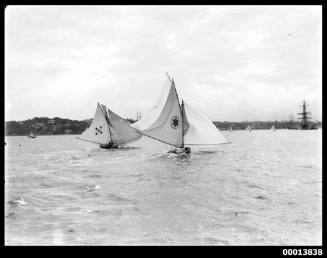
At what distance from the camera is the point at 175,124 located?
49125 millimetres

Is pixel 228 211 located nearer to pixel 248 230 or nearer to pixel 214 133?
Result: pixel 248 230

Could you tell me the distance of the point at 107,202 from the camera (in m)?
21.4

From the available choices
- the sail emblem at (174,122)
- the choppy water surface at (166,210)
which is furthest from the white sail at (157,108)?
the choppy water surface at (166,210)

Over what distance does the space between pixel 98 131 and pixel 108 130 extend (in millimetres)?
1733

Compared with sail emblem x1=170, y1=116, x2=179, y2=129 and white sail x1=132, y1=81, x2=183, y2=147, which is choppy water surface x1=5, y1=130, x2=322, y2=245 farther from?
sail emblem x1=170, y1=116, x2=179, y2=129

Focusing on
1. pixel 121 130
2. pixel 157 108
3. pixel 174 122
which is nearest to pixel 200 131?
pixel 174 122

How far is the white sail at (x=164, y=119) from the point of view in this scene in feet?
158

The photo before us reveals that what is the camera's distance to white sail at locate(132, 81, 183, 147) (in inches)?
1901

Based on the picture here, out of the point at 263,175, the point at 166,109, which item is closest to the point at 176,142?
the point at 166,109

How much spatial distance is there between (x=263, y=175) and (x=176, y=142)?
17537 millimetres

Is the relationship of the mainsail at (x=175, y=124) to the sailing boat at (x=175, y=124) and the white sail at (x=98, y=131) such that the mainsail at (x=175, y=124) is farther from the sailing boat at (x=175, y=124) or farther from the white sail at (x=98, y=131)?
the white sail at (x=98, y=131)

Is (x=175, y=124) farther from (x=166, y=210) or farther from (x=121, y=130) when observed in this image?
(x=166, y=210)

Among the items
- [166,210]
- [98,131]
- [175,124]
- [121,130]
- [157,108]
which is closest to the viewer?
[166,210]

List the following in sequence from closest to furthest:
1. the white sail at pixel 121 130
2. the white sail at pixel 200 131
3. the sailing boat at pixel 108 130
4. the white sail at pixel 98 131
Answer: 1. the white sail at pixel 200 131
2. the white sail at pixel 98 131
3. the sailing boat at pixel 108 130
4. the white sail at pixel 121 130
